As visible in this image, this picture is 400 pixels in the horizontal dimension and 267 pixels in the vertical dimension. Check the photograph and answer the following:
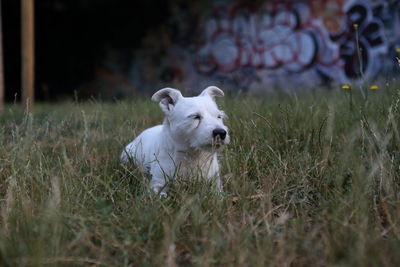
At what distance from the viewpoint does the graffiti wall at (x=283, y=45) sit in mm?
10102

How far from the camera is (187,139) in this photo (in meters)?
2.74

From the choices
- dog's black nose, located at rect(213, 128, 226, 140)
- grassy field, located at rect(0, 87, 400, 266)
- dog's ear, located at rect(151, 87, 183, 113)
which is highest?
dog's ear, located at rect(151, 87, 183, 113)

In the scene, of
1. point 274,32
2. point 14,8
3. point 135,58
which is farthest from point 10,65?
point 274,32

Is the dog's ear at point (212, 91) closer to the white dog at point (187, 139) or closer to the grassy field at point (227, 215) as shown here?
the white dog at point (187, 139)

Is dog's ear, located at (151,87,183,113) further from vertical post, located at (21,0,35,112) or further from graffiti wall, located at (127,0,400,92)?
graffiti wall, located at (127,0,400,92)

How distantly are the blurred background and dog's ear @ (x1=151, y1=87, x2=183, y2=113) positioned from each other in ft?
22.3

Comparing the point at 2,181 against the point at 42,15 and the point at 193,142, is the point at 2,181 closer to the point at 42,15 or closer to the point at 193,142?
the point at 193,142

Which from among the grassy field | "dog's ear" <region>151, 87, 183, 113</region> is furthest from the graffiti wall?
the grassy field

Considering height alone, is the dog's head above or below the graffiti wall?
below

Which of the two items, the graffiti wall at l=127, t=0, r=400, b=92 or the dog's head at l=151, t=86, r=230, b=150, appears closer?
the dog's head at l=151, t=86, r=230, b=150

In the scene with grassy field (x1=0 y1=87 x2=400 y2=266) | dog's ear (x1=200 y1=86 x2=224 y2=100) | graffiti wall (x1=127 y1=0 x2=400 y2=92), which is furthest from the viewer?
graffiti wall (x1=127 y1=0 x2=400 y2=92)

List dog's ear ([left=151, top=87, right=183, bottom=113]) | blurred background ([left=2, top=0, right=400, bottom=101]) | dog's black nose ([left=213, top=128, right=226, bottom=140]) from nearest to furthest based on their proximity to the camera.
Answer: dog's black nose ([left=213, top=128, right=226, bottom=140])
dog's ear ([left=151, top=87, right=183, bottom=113])
blurred background ([left=2, top=0, right=400, bottom=101])

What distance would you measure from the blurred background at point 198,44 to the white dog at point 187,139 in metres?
6.88

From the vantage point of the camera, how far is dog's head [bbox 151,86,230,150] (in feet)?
8.35
